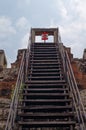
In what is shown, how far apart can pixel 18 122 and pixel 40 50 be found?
7.16m

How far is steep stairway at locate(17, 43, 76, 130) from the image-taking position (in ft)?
26.6

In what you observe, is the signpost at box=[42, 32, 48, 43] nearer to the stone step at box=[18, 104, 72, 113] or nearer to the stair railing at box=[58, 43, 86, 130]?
the stair railing at box=[58, 43, 86, 130]

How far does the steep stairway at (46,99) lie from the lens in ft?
26.6

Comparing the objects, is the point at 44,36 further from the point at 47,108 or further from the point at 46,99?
the point at 47,108

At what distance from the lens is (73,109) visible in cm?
860

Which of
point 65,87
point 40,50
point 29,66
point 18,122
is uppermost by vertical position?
point 40,50

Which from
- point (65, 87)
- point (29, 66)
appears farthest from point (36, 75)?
point (65, 87)

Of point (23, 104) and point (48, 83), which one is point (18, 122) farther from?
point (48, 83)

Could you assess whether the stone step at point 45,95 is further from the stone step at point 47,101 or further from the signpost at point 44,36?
the signpost at point 44,36

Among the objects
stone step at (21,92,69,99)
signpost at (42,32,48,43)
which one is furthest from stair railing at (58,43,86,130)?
signpost at (42,32,48,43)

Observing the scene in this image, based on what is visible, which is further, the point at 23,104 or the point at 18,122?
the point at 23,104

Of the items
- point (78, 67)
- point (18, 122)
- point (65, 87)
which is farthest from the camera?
point (78, 67)

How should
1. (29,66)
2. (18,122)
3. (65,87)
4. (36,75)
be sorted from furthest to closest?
(29,66), (36,75), (65,87), (18,122)

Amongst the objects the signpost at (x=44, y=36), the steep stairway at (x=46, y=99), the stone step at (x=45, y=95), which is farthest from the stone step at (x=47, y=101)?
the signpost at (x=44, y=36)
